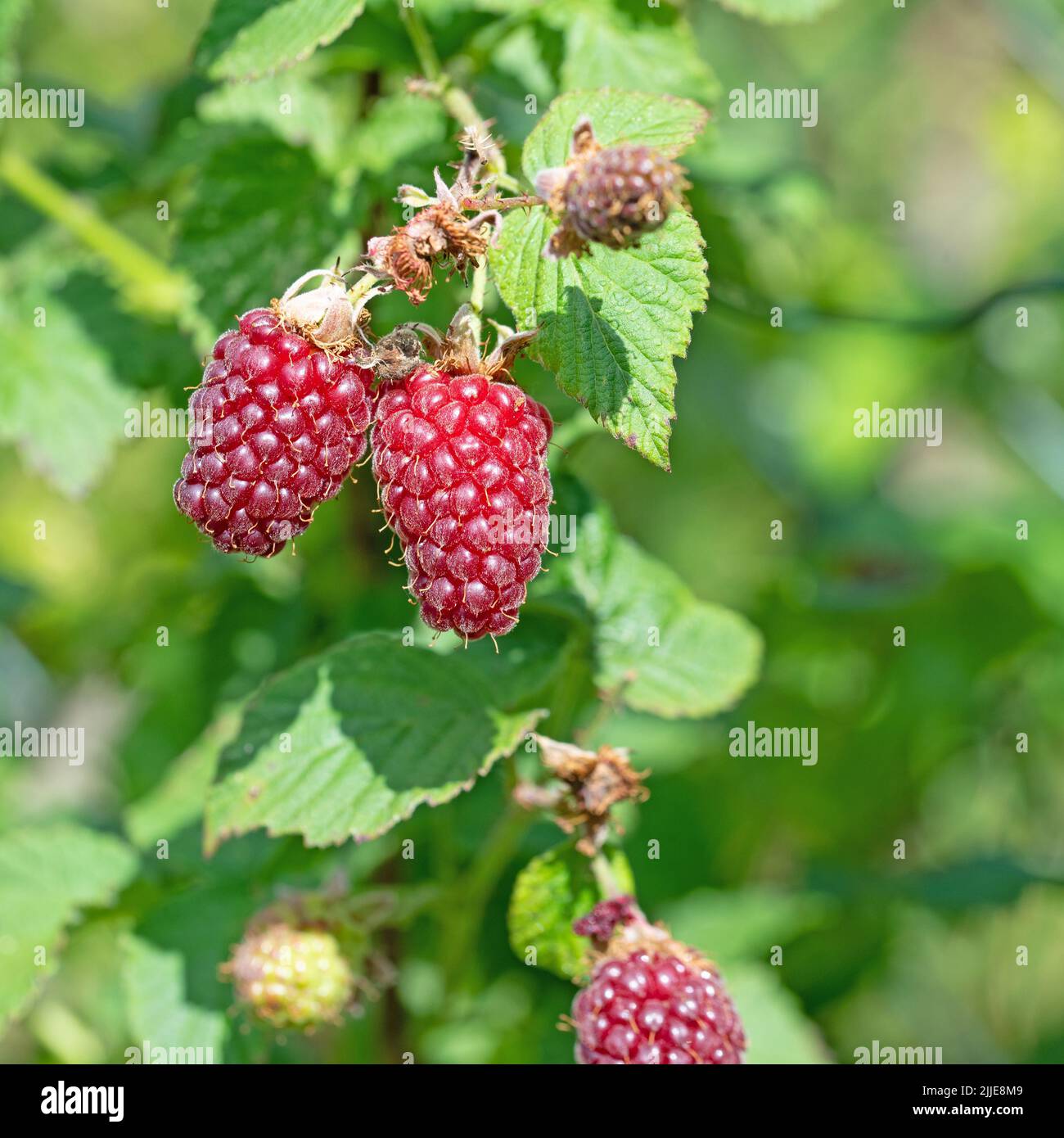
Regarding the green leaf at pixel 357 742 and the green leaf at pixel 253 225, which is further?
the green leaf at pixel 253 225

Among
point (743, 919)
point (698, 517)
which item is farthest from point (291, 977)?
point (698, 517)

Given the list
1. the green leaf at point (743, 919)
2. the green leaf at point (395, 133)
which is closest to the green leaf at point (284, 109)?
the green leaf at point (395, 133)

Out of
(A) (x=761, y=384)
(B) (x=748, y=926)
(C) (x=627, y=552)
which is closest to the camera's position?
(C) (x=627, y=552)

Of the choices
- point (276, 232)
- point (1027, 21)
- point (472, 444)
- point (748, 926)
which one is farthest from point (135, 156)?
point (1027, 21)

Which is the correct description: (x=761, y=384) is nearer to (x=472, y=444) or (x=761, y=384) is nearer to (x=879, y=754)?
(x=879, y=754)

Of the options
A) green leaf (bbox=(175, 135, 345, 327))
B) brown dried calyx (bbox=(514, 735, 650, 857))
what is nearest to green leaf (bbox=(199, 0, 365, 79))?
green leaf (bbox=(175, 135, 345, 327))

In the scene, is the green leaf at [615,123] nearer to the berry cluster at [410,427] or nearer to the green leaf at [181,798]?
the berry cluster at [410,427]
